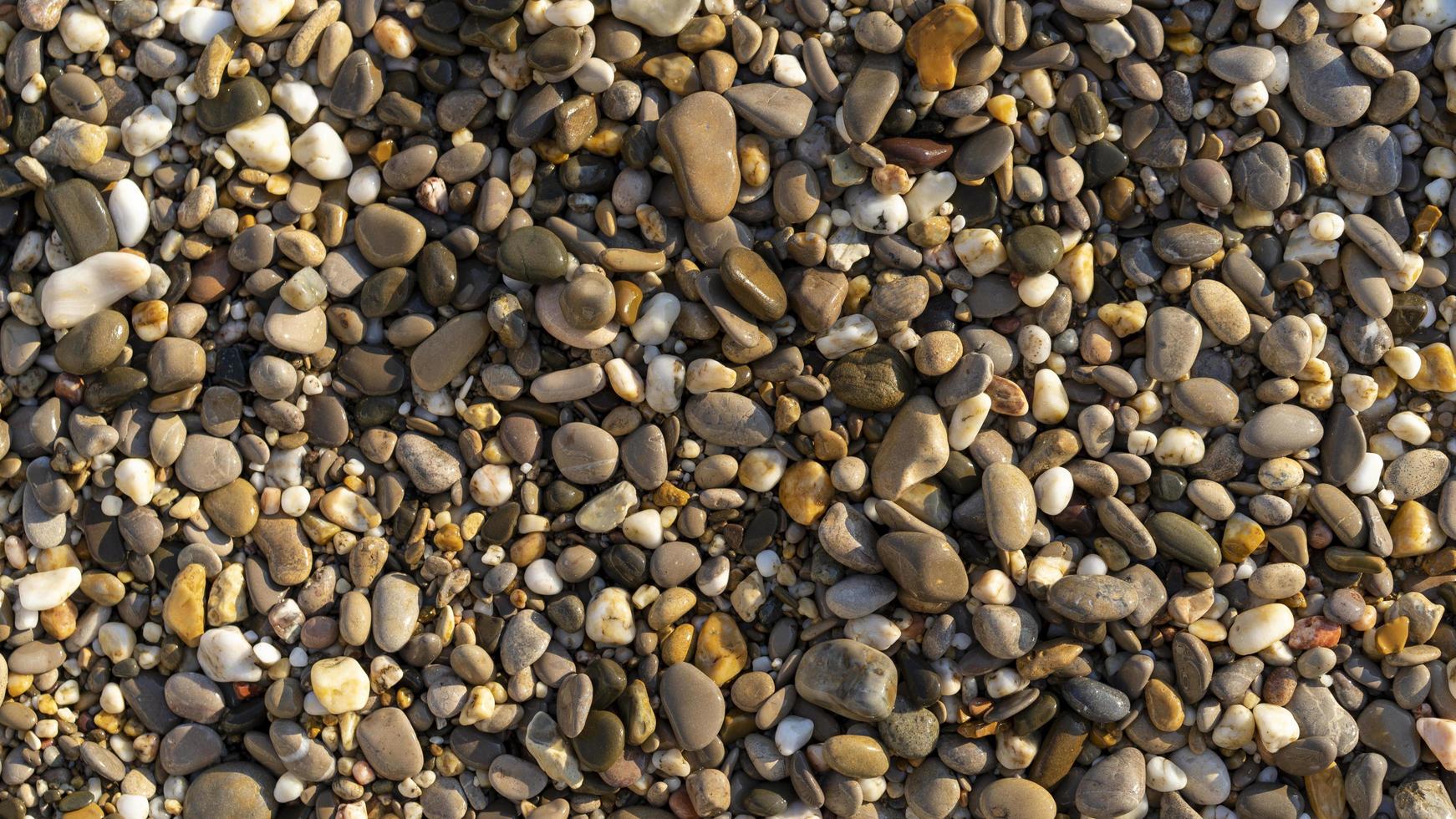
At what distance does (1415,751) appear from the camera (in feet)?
5.51

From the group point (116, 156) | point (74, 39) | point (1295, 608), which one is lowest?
point (1295, 608)

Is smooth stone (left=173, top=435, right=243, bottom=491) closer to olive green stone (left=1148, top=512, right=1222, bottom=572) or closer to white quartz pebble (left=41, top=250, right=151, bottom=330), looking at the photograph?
white quartz pebble (left=41, top=250, right=151, bottom=330)

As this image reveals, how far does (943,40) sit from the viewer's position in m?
1.64

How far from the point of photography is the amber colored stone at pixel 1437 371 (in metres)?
1.71

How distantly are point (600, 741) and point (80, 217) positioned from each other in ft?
3.63

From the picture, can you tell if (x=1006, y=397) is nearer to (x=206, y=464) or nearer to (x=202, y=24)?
(x=206, y=464)

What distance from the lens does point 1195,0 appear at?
1.73 meters

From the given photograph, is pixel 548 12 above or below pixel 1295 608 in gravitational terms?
above

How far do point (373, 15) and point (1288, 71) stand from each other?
4.69ft

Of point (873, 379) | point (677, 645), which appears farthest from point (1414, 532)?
point (677, 645)

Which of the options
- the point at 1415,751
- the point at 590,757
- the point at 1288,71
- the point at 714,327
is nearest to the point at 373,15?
the point at 714,327

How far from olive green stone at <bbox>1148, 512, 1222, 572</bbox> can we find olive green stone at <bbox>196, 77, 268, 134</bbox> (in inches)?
59.3

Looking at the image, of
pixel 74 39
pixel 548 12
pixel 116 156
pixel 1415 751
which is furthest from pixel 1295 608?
pixel 74 39

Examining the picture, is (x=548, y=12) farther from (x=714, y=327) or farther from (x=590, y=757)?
(x=590, y=757)
